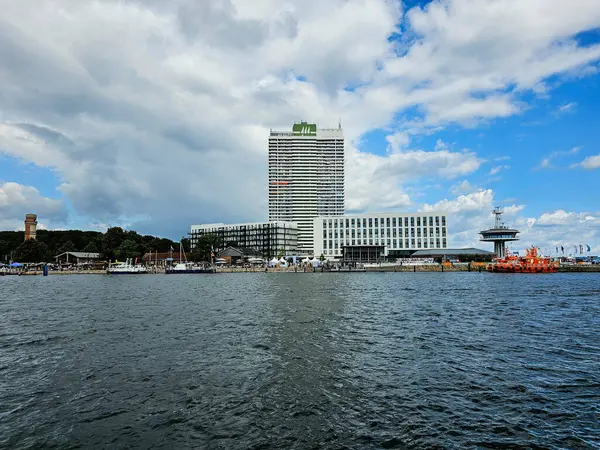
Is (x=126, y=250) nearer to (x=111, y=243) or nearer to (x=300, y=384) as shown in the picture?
(x=111, y=243)

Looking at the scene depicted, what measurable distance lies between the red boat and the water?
11899cm

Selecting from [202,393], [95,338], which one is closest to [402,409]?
[202,393]

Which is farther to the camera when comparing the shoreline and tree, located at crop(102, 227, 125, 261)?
tree, located at crop(102, 227, 125, 261)

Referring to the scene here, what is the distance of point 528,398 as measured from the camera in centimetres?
1548

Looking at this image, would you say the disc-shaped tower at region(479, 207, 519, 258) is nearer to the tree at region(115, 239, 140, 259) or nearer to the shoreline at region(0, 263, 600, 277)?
the shoreline at region(0, 263, 600, 277)

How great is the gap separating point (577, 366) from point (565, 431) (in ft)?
30.0

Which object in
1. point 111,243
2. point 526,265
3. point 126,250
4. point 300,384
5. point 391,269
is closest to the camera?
point 300,384

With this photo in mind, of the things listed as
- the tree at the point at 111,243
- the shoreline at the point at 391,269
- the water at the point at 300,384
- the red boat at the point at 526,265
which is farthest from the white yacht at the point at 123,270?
the red boat at the point at 526,265

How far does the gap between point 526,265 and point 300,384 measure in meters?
152

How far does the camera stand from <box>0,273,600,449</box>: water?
12.3m

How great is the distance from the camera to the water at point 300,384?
40.5 feet

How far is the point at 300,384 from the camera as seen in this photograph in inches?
679

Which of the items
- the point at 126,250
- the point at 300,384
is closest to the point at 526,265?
the point at 300,384

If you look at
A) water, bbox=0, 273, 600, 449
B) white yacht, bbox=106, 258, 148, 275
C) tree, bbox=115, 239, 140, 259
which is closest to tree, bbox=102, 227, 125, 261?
tree, bbox=115, 239, 140, 259
